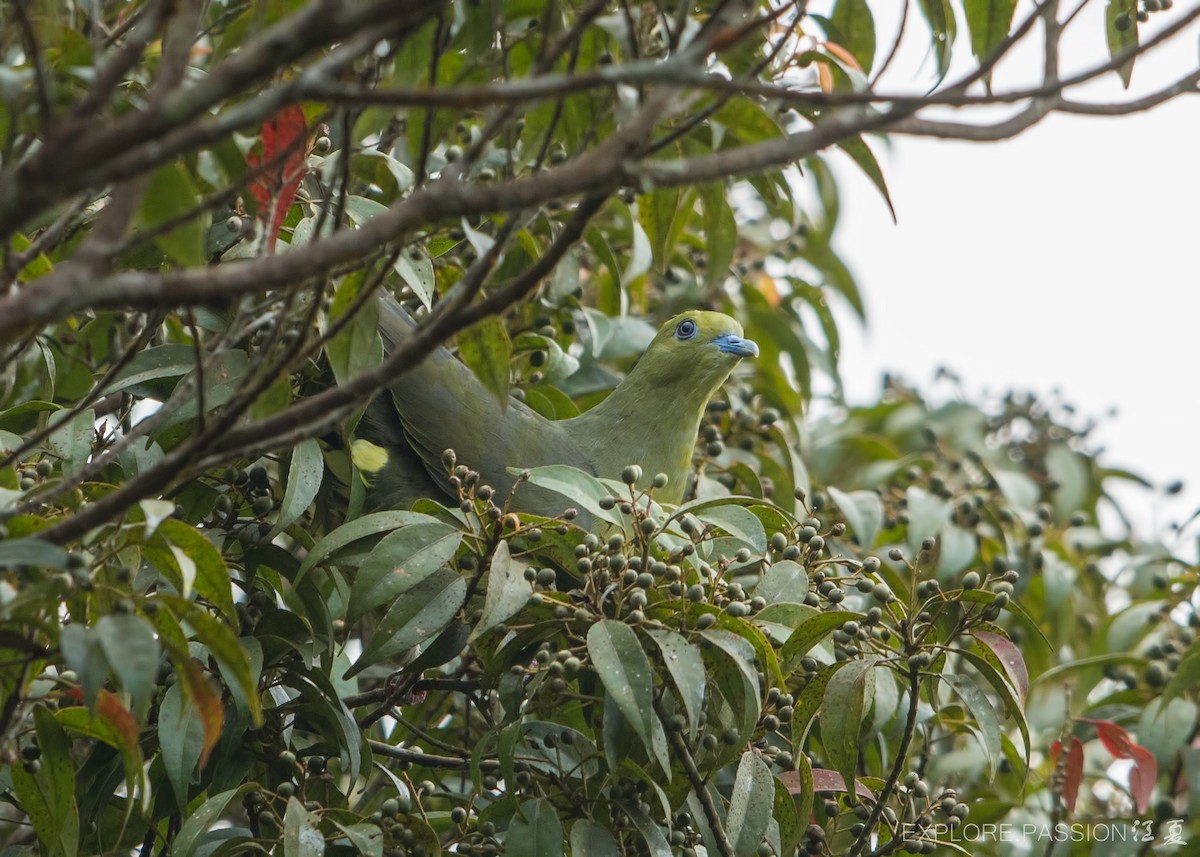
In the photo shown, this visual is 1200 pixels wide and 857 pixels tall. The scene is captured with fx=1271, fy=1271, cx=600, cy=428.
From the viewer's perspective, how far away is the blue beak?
4.32m

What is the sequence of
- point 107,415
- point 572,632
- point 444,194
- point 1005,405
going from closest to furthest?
point 444,194 → point 572,632 → point 107,415 → point 1005,405

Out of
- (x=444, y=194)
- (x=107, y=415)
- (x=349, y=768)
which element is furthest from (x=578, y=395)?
(x=444, y=194)

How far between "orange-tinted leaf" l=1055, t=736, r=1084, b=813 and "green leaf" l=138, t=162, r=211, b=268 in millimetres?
2822

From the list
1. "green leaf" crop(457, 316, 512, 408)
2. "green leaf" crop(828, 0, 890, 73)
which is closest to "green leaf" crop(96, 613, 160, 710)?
"green leaf" crop(457, 316, 512, 408)

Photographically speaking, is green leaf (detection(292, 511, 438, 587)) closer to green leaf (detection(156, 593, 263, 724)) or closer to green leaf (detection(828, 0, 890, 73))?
green leaf (detection(156, 593, 263, 724))

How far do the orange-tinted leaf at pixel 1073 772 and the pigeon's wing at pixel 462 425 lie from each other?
5.16 ft

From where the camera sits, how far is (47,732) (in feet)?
7.45

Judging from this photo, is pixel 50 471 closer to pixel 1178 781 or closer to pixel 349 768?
pixel 349 768

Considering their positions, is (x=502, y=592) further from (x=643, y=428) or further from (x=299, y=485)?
(x=643, y=428)

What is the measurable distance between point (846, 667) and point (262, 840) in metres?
1.22

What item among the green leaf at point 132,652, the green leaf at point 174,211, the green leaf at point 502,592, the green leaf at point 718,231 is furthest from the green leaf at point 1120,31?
the green leaf at point 132,652

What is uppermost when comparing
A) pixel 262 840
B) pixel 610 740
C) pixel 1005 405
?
pixel 1005 405

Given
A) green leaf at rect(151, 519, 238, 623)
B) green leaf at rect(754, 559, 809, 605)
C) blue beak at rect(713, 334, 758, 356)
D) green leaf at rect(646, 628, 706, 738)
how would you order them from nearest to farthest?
green leaf at rect(151, 519, 238, 623) → green leaf at rect(646, 628, 706, 738) → green leaf at rect(754, 559, 809, 605) → blue beak at rect(713, 334, 758, 356)

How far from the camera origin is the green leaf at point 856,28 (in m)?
3.28
